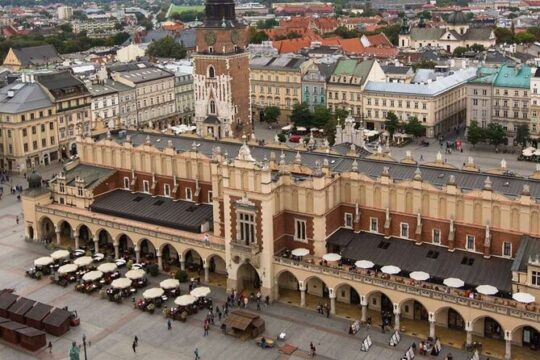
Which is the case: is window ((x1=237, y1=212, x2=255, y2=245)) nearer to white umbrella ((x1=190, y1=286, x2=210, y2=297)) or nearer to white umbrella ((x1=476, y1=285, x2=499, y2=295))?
white umbrella ((x1=190, y1=286, x2=210, y2=297))

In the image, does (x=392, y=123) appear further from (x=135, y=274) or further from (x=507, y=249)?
(x=135, y=274)

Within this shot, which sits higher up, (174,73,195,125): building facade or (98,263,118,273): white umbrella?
(174,73,195,125): building facade

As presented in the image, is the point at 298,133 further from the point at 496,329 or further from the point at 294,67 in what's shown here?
the point at 496,329

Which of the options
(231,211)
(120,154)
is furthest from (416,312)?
(120,154)

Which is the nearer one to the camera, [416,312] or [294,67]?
[416,312]

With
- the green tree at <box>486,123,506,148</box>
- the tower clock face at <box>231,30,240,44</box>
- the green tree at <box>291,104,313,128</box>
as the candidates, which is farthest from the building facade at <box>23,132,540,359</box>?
the green tree at <box>291,104,313,128</box>

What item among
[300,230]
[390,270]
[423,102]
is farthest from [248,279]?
[423,102]
